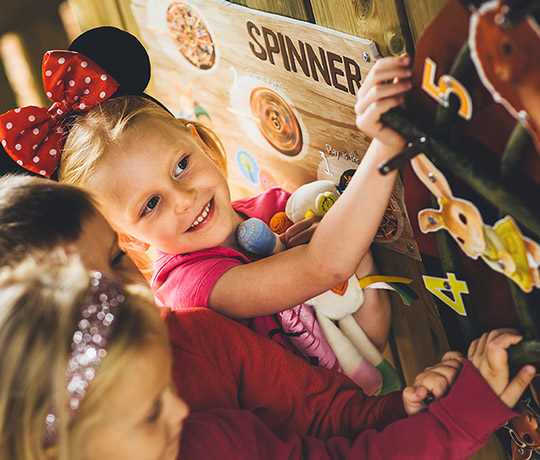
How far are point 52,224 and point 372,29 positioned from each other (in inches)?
17.8

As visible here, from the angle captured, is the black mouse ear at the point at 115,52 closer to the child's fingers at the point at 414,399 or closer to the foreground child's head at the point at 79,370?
the foreground child's head at the point at 79,370

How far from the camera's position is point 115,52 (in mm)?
949

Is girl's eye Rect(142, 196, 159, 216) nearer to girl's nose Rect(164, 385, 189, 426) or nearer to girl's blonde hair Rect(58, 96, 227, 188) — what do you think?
girl's blonde hair Rect(58, 96, 227, 188)

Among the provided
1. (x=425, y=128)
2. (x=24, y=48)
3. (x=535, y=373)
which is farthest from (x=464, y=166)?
(x=24, y=48)

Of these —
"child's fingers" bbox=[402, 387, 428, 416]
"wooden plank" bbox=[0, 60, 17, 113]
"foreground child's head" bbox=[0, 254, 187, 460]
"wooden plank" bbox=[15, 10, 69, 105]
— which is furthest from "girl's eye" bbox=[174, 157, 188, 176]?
"wooden plank" bbox=[0, 60, 17, 113]

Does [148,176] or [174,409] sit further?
[148,176]

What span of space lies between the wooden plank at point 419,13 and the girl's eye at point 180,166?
0.39m

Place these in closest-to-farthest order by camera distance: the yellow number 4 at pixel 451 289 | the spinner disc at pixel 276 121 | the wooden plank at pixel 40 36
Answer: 1. the yellow number 4 at pixel 451 289
2. the spinner disc at pixel 276 121
3. the wooden plank at pixel 40 36

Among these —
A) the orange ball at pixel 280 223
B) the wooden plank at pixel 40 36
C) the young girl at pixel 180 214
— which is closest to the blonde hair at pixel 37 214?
the young girl at pixel 180 214

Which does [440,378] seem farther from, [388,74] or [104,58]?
[104,58]

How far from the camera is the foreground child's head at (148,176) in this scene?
877mm

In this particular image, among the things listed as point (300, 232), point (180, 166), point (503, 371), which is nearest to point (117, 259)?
point (180, 166)

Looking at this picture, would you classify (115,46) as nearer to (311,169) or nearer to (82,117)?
(82,117)

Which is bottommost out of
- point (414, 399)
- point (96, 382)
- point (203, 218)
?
point (414, 399)
